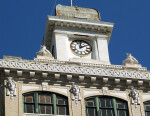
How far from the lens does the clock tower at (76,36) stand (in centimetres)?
5903

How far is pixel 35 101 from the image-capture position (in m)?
48.1

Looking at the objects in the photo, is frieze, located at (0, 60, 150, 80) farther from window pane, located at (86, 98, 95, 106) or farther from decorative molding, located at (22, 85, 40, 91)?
window pane, located at (86, 98, 95, 106)

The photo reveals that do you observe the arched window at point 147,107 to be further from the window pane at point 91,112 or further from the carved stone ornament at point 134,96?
the window pane at point 91,112

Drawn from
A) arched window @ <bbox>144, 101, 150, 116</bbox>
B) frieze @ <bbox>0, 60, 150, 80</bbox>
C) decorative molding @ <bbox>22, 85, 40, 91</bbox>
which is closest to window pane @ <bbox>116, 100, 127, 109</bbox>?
arched window @ <bbox>144, 101, 150, 116</bbox>

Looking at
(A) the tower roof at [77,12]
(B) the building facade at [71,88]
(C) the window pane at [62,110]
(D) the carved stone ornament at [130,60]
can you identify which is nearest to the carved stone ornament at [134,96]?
Result: (B) the building facade at [71,88]

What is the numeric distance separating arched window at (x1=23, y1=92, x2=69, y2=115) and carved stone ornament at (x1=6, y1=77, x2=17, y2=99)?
3.42ft

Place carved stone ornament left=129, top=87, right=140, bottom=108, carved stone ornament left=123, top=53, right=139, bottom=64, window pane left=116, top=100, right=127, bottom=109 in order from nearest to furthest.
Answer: window pane left=116, top=100, right=127, bottom=109
carved stone ornament left=129, top=87, right=140, bottom=108
carved stone ornament left=123, top=53, right=139, bottom=64

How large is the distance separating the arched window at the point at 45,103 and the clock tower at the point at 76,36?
9.30 meters

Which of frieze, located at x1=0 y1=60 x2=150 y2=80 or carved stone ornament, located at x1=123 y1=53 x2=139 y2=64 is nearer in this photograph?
frieze, located at x1=0 y1=60 x2=150 y2=80

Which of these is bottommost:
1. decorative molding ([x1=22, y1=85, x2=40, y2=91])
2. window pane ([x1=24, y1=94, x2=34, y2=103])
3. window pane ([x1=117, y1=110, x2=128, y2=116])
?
window pane ([x1=117, y1=110, x2=128, y2=116])

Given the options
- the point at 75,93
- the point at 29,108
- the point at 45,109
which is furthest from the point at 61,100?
the point at 29,108

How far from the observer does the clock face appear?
2341 inches

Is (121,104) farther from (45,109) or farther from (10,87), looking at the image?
(10,87)

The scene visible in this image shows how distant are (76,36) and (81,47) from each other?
1.54 metres
